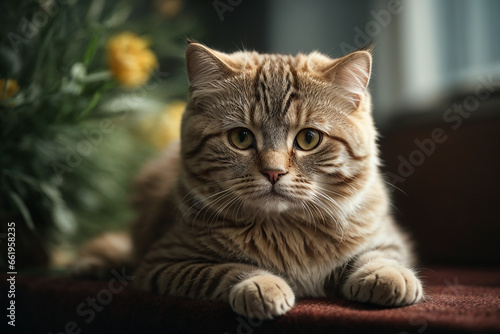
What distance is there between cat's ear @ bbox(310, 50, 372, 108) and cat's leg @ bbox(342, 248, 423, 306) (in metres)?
0.51

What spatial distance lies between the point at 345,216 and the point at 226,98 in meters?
0.52

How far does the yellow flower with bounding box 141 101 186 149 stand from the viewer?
2.15m

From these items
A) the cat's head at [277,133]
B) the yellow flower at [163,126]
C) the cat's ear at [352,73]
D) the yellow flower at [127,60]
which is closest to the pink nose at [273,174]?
the cat's head at [277,133]

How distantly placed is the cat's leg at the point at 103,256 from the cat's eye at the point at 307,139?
3.03 feet

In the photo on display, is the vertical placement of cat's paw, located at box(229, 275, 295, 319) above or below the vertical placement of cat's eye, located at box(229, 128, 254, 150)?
below

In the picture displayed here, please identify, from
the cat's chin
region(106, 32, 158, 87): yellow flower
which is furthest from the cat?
region(106, 32, 158, 87): yellow flower

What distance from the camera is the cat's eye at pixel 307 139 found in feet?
3.89

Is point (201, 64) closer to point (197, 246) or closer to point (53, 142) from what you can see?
point (197, 246)

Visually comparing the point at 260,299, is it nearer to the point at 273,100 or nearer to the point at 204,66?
the point at 273,100

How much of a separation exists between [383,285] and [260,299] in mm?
316

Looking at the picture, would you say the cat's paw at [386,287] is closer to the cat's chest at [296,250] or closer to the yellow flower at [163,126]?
the cat's chest at [296,250]

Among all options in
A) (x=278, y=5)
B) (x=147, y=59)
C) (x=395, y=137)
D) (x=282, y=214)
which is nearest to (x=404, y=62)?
(x=395, y=137)

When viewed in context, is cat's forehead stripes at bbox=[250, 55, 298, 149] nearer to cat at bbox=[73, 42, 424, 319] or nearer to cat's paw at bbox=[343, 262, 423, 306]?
cat at bbox=[73, 42, 424, 319]

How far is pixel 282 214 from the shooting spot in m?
1.23
